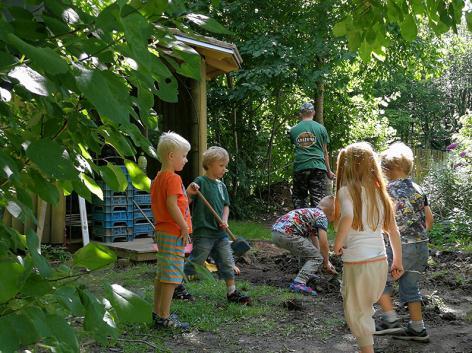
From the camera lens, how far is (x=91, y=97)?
0.75 meters

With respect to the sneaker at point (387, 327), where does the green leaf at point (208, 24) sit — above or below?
above

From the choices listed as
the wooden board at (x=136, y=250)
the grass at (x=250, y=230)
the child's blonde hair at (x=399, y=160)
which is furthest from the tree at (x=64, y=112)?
the grass at (x=250, y=230)

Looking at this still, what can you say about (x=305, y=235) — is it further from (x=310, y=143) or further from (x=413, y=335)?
(x=310, y=143)

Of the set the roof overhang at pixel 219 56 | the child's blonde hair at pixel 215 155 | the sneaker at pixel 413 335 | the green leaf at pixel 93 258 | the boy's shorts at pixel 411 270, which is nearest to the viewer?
the green leaf at pixel 93 258

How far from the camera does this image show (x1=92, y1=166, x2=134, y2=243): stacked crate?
7676mm

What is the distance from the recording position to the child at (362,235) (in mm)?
3555

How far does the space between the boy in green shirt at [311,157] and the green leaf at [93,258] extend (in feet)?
21.8

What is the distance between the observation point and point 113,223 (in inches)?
304

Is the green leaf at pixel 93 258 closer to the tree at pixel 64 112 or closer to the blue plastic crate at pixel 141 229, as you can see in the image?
the tree at pixel 64 112

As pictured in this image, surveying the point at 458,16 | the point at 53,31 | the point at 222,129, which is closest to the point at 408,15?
the point at 458,16

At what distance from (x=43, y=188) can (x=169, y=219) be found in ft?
10.1

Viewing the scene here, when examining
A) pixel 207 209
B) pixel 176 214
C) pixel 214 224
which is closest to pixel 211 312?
pixel 214 224

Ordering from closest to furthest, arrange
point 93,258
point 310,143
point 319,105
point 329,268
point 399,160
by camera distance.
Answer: point 93,258, point 399,160, point 329,268, point 310,143, point 319,105

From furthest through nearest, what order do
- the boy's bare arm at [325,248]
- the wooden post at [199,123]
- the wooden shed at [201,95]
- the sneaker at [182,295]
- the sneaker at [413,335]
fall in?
the wooden post at [199,123] → the wooden shed at [201,95] → the boy's bare arm at [325,248] → the sneaker at [182,295] → the sneaker at [413,335]
